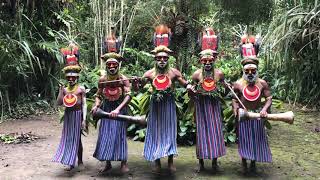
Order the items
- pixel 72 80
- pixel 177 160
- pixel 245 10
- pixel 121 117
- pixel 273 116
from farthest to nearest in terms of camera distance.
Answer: pixel 245 10, pixel 177 160, pixel 72 80, pixel 121 117, pixel 273 116

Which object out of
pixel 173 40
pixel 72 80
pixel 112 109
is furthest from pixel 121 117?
pixel 173 40

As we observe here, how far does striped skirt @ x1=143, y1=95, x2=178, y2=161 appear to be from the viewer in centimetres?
489

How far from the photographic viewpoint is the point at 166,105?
4.95m

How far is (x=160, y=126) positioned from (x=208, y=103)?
584mm

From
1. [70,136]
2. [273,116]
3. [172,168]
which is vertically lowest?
[172,168]

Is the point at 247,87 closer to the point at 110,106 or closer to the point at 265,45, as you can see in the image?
the point at 110,106

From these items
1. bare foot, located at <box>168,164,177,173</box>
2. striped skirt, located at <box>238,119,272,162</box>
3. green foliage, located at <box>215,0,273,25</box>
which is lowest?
bare foot, located at <box>168,164,177,173</box>

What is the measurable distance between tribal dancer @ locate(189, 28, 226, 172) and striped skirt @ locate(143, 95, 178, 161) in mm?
272

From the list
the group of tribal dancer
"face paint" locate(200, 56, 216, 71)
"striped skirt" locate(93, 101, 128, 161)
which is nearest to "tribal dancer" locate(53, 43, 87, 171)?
the group of tribal dancer

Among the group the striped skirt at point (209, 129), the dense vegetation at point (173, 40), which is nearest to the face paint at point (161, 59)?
the striped skirt at point (209, 129)

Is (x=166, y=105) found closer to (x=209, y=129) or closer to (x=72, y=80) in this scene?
(x=209, y=129)

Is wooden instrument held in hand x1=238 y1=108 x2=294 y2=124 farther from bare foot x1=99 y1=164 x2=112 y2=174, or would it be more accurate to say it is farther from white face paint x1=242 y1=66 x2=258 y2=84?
bare foot x1=99 y1=164 x2=112 y2=174

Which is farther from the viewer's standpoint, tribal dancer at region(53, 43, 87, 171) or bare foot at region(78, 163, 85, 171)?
bare foot at region(78, 163, 85, 171)

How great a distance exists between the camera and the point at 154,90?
4898 millimetres
